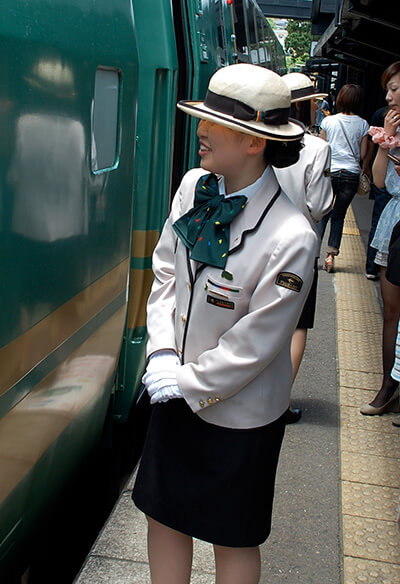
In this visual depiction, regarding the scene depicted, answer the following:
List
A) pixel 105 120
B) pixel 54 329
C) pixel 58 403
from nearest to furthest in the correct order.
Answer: pixel 54 329 → pixel 58 403 → pixel 105 120

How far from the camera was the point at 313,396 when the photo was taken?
495 centimetres

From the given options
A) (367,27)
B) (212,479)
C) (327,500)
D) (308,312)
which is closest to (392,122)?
(308,312)

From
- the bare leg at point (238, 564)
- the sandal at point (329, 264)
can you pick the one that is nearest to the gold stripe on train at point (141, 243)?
the bare leg at point (238, 564)

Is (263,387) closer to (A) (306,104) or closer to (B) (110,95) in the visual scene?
(B) (110,95)

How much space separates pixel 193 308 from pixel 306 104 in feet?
8.89

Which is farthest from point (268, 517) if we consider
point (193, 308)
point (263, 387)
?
point (193, 308)

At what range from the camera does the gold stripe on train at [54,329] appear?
7.04ft

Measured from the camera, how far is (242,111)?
6.86ft

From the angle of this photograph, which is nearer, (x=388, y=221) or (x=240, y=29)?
(x=388, y=221)

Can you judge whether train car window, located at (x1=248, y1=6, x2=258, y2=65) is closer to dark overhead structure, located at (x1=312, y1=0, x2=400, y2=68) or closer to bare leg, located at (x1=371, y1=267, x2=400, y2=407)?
dark overhead structure, located at (x1=312, y1=0, x2=400, y2=68)

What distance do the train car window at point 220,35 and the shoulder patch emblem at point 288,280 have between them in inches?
148

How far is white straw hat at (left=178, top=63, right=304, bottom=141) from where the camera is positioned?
6.86 feet

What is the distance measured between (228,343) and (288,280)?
0.24 metres

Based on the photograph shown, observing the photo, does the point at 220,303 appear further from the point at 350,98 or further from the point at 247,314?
the point at 350,98
